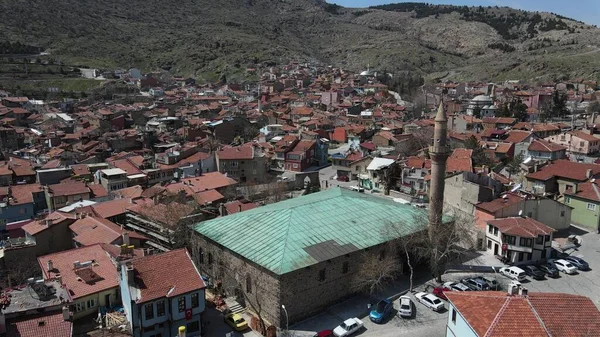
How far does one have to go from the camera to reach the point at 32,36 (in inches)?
5507

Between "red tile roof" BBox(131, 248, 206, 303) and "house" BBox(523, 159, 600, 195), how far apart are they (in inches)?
1263

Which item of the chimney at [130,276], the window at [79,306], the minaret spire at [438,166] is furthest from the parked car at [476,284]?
the window at [79,306]

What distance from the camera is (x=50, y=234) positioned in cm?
3206

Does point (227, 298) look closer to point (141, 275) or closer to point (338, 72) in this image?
point (141, 275)

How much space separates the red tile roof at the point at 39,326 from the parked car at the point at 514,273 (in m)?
25.2

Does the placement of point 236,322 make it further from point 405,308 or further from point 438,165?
point 438,165

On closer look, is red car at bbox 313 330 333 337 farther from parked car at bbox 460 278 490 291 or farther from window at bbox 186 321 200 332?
parked car at bbox 460 278 490 291

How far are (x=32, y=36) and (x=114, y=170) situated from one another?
11413 cm

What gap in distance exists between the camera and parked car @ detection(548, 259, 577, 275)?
31917mm

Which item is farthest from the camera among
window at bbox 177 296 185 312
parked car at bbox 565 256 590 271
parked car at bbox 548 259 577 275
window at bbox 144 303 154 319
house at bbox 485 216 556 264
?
house at bbox 485 216 556 264

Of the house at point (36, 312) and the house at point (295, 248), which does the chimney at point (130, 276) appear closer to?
the house at point (36, 312)

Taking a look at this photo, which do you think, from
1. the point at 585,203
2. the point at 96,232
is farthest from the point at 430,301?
the point at 585,203

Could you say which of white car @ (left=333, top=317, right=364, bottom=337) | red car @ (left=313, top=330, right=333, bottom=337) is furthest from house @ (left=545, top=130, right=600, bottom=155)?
red car @ (left=313, top=330, right=333, bottom=337)

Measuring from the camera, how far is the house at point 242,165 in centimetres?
5478
